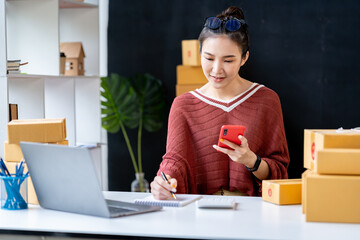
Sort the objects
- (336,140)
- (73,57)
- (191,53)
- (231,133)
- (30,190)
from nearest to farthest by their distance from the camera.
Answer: (336,140) → (30,190) → (231,133) → (73,57) → (191,53)

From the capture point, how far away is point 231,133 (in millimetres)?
2090

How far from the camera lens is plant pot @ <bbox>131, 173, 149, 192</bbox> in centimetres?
526

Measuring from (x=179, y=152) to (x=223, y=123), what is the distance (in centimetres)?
A: 27

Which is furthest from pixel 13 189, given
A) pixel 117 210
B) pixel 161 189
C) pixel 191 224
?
pixel 191 224

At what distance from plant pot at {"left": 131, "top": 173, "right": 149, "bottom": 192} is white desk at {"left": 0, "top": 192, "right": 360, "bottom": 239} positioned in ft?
11.1

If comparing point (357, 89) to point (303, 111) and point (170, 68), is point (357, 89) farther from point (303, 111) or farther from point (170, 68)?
point (170, 68)

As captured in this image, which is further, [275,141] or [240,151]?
[275,141]

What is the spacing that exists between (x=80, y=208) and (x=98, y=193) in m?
0.13

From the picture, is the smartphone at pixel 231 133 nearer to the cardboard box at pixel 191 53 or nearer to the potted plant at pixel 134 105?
the cardboard box at pixel 191 53

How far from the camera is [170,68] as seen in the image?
527 cm

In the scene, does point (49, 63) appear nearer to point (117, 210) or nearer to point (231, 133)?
point (231, 133)

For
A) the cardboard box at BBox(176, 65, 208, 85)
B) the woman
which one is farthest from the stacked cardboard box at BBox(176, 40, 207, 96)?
the woman

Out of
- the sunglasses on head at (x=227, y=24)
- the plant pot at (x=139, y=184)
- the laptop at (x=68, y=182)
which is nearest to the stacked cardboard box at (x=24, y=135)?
the laptop at (x=68, y=182)

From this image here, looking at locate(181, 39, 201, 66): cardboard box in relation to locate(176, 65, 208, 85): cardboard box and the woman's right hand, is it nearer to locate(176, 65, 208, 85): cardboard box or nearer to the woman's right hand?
locate(176, 65, 208, 85): cardboard box
